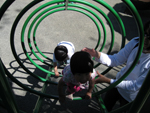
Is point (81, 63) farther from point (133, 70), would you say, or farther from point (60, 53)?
point (60, 53)

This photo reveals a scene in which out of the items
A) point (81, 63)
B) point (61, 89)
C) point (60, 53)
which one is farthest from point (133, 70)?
point (60, 53)

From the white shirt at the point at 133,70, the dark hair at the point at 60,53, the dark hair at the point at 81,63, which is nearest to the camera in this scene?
the dark hair at the point at 81,63

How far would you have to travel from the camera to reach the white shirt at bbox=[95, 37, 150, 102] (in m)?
1.49

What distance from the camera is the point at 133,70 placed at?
1636 millimetres

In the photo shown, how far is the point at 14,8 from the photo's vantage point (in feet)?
16.6

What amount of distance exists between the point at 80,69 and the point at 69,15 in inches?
157

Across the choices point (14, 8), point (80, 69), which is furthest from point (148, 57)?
point (14, 8)

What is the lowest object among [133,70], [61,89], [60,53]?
[61,89]

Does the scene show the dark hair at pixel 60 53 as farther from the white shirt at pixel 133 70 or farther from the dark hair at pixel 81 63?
the dark hair at pixel 81 63

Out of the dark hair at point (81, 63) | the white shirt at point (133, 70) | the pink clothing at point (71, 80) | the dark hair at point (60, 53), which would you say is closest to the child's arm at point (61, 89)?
the pink clothing at point (71, 80)

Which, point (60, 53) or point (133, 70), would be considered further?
point (60, 53)

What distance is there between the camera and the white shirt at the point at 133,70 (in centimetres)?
149

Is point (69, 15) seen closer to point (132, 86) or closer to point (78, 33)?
point (78, 33)

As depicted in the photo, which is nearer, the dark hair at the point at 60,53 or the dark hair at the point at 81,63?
the dark hair at the point at 81,63
